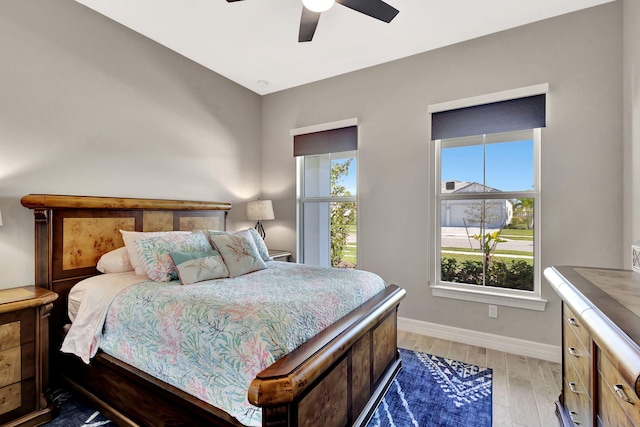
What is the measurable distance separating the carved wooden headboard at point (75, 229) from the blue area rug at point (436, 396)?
2.42 meters

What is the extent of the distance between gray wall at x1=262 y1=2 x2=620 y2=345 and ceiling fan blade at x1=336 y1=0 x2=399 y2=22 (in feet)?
4.07

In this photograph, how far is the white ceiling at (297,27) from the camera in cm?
250

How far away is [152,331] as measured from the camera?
1.64 metres

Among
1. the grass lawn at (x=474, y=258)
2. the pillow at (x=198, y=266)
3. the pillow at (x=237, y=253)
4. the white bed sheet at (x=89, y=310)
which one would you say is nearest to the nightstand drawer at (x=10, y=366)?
the white bed sheet at (x=89, y=310)

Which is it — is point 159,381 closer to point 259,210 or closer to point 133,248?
point 133,248

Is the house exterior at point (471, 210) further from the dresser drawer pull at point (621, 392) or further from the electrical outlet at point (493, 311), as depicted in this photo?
the dresser drawer pull at point (621, 392)

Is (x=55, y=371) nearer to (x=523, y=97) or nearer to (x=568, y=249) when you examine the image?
(x=568, y=249)

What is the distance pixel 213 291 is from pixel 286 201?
2.40 m

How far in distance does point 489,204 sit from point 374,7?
2.09m

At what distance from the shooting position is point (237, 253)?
8.12 feet

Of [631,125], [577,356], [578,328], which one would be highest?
[631,125]

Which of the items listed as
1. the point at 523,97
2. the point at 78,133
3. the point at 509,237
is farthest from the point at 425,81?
the point at 78,133

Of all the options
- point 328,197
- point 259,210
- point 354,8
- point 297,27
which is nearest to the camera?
point 354,8

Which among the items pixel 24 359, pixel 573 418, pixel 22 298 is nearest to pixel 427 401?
pixel 573 418
